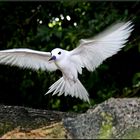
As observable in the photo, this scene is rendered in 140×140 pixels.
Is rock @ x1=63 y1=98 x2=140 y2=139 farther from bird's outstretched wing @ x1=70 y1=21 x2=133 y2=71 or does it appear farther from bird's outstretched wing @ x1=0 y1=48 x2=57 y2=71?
bird's outstretched wing @ x1=0 y1=48 x2=57 y2=71

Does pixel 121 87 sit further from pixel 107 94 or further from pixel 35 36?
pixel 35 36

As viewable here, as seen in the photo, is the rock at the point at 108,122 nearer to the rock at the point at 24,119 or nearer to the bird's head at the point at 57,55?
the rock at the point at 24,119

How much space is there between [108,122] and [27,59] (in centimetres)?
198

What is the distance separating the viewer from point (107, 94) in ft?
18.9

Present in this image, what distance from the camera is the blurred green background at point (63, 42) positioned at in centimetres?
554

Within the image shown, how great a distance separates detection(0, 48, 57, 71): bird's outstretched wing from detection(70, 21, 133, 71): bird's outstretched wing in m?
0.47

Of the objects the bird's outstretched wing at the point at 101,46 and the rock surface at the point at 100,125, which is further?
the bird's outstretched wing at the point at 101,46

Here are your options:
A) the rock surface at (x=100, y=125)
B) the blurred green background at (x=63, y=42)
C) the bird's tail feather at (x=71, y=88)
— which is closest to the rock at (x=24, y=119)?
the rock surface at (x=100, y=125)

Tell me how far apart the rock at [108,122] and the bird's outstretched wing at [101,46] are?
2.86 feet

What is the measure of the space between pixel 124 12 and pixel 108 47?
5.08 feet

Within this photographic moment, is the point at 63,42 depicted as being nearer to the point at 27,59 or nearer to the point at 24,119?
the point at 27,59

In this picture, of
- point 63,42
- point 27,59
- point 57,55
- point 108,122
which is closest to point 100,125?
point 108,122

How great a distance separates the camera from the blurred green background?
18.2 feet

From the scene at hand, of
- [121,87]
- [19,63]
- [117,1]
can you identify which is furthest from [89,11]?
[19,63]
